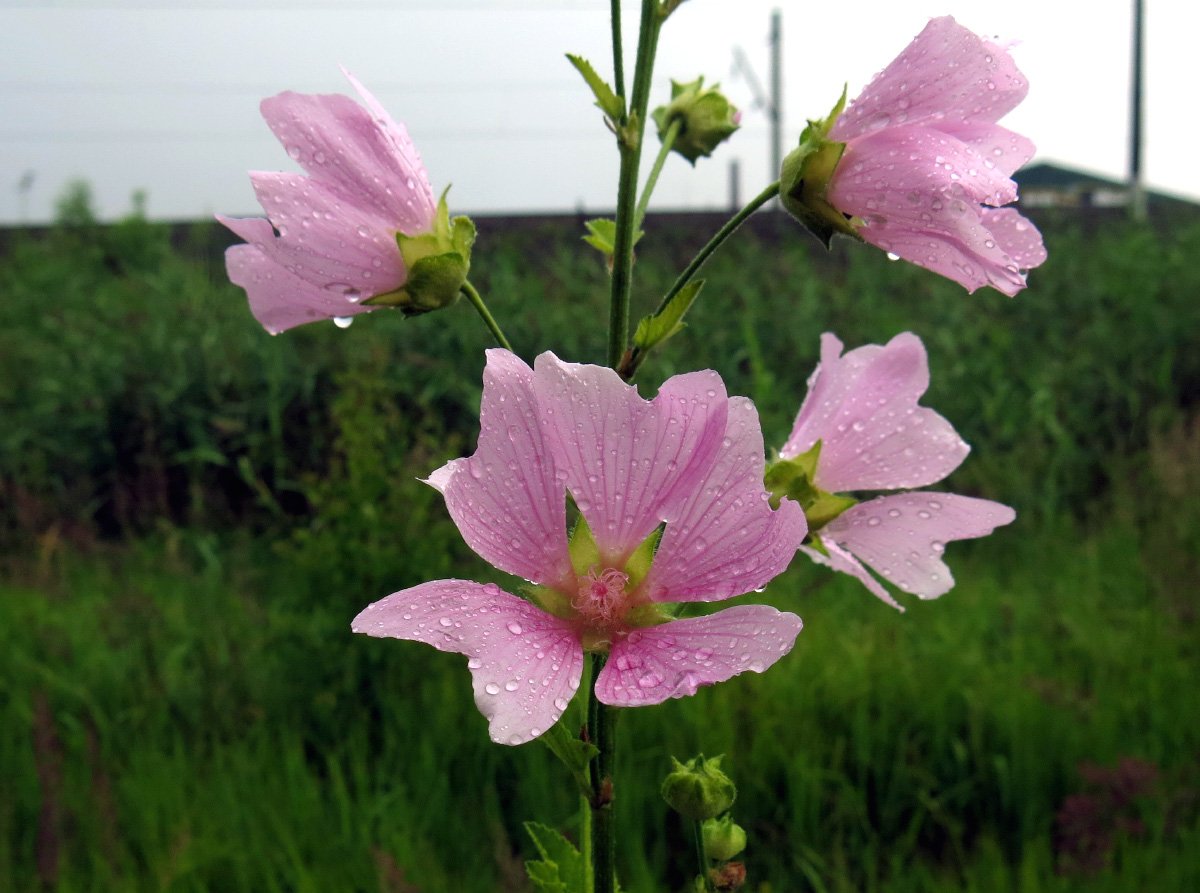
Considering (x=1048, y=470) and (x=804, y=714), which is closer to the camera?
(x=804, y=714)

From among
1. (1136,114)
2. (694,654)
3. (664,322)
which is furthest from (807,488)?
(1136,114)

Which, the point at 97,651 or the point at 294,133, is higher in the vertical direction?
the point at 294,133

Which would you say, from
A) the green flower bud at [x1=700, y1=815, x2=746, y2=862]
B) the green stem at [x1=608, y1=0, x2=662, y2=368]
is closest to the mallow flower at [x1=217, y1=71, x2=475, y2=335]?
the green stem at [x1=608, y1=0, x2=662, y2=368]

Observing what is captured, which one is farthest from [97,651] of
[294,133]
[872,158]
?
[872,158]

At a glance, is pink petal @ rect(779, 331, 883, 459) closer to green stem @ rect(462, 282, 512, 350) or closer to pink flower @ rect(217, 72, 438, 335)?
green stem @ rect(462, 282, 512, 350)

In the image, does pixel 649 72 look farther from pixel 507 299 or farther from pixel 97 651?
pixel 507 299

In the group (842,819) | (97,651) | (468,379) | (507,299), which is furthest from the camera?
(507,299)
